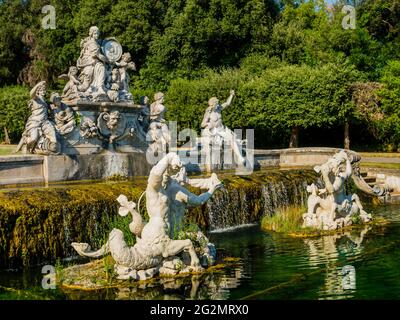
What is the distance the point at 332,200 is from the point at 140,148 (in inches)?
275

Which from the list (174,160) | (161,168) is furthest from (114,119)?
(174,160)

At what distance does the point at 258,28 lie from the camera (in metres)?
37.7

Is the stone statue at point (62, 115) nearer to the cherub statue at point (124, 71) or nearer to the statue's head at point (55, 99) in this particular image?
the statue's head at point (55, 99)

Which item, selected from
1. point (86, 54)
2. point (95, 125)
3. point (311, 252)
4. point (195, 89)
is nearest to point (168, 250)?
point (311, 252)

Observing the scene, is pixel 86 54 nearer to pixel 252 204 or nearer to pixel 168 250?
pixel 252 204

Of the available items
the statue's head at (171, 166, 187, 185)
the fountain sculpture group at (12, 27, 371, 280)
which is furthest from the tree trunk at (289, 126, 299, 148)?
the statue's head at (171, 166, 187, 185)

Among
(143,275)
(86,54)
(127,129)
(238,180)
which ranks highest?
(86,54)

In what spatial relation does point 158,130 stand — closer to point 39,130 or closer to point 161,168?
point 39,130

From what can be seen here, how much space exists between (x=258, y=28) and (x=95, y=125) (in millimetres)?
21590

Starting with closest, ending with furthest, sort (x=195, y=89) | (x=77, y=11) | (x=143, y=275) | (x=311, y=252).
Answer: (x=143, y=275)
(x=311, y=252)
(x=195, y=89)
(x=77, y=11)

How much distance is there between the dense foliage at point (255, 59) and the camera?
32.5 metres

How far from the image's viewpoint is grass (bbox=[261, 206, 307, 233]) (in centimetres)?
1470

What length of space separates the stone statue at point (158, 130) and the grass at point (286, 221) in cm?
490

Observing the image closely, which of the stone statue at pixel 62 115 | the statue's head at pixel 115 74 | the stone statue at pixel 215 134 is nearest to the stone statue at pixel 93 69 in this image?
the statue's head at pixel 115 74
